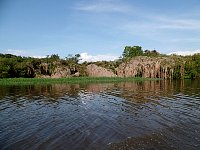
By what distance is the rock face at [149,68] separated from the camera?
84250 mm

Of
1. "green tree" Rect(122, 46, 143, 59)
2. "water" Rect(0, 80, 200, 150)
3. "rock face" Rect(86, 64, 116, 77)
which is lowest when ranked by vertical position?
"water" Rect(0, 80, 200, 150)

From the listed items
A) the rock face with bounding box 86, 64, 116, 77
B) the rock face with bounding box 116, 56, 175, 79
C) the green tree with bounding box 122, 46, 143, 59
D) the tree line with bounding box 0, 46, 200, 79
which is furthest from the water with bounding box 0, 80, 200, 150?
the green tree with bounding box 122, 46, 143, 59

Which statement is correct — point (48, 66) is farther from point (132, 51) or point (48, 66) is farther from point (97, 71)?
point (132, 51)

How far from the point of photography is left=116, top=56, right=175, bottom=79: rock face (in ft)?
276

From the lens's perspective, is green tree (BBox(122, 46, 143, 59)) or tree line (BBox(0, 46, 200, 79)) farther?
green tree (BBox(122, 46, 143, 59))

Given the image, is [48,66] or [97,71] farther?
[97,71]

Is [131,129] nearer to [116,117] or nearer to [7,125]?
[116,117]

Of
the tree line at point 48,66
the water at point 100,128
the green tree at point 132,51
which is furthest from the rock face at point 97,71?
the water at point 100,128

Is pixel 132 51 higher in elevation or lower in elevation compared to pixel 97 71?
higher

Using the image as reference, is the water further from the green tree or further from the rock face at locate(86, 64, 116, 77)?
the green tree

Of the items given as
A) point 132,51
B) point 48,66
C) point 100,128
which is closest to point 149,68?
point 48,66

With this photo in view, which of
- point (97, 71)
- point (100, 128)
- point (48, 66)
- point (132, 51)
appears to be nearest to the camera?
point (100, 128)

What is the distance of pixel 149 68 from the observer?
85500mm

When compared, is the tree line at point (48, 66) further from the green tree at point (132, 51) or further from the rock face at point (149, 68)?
the green tree at point (132, 51)
